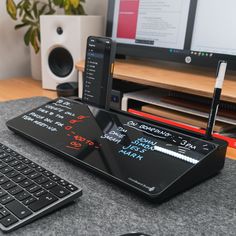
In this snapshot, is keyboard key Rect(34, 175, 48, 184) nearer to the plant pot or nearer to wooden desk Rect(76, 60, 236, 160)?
wooden desk Rect(76, 60, 236, 160)

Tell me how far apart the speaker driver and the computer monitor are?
0.60 ft

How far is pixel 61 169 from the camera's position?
1.61 ft

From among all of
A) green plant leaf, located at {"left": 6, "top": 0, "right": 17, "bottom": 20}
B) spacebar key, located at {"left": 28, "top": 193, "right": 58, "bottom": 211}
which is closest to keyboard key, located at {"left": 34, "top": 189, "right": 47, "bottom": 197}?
spacebar key, located at {"left": 28, "top": 193, "right": 58, "bottom": 211}

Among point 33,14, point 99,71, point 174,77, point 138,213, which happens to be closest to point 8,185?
point 138,213

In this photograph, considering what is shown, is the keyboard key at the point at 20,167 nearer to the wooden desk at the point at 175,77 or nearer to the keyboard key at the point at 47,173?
the keyboard key at the point at 47,173

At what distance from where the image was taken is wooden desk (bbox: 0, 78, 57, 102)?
105 cm

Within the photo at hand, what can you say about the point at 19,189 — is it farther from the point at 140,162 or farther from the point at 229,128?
the point at 229,128

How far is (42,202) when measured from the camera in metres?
0.37

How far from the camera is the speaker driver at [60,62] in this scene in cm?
118

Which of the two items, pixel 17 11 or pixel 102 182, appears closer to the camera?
pixel 102 182

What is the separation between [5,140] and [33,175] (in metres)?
0.19

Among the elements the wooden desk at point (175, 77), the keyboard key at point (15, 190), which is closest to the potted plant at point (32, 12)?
the wooden desk at point (175, 77)

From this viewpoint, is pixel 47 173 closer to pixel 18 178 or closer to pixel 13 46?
pixel 18 178

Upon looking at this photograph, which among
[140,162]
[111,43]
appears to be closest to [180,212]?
[140,162]
